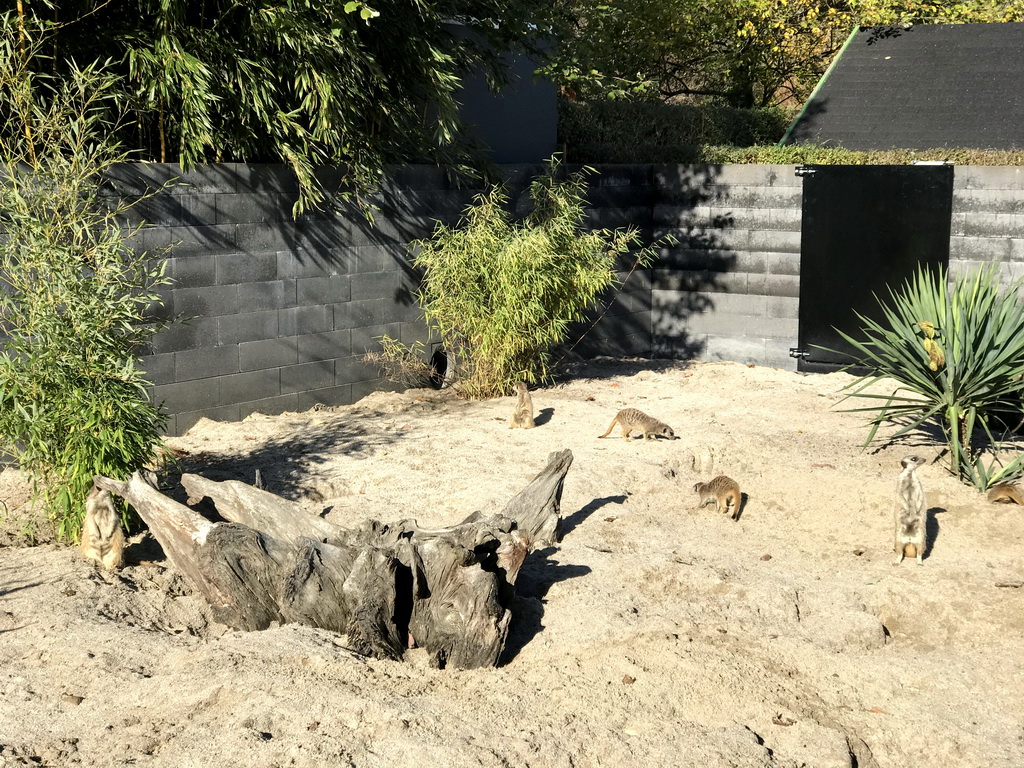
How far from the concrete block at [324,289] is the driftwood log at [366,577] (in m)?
3.32

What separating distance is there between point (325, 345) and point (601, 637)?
431 cm

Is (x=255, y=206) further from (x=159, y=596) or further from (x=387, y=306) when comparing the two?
(x=159, y=596)

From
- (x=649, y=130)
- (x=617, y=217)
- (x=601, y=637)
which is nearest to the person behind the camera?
(x=601, y=637)

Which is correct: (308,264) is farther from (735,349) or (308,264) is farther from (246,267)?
(735,349)

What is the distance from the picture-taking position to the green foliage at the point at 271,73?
21.3ft

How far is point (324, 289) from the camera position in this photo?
311 inches

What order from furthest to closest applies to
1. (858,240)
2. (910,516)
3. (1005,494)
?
(858,240) → (1005,494) → (910,516)

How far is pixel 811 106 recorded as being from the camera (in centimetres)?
1182

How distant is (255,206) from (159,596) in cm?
357

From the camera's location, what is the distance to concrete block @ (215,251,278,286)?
721 cm

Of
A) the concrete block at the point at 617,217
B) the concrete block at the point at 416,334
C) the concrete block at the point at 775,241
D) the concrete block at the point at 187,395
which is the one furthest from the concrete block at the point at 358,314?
the concrete block at the point at 775,241

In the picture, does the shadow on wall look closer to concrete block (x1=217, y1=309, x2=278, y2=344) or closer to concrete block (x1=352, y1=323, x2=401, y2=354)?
concrete block (x1=352, y1=323, x2=401, y2=354)

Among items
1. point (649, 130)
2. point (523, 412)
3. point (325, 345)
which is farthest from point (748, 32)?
point (523, 412)

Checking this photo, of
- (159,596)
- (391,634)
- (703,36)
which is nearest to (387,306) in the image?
(159,596)
